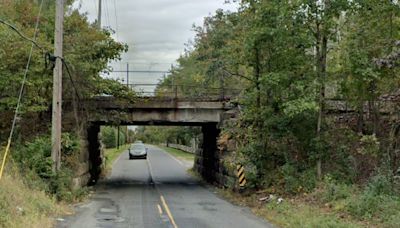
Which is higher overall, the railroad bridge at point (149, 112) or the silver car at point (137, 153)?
the railroad bridge at point (149, 112)

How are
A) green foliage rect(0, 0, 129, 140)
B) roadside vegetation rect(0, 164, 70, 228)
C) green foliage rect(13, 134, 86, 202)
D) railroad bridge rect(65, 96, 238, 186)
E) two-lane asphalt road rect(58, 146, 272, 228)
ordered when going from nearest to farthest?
roadside vegetation rect(0, 164, 70, 228) < two-lane asphalt road rect(58, 146, 272, 228) < green foliage rect(13, 134, 86, 202) < green foliage rect(0, 0, 129, 140) < railroad bridge rect(65, 96, 238, 186)

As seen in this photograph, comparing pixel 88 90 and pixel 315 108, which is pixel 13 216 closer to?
pixel 315 108

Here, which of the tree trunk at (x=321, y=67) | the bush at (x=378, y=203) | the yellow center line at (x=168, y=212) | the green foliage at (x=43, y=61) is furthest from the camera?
the green foliage at (x=43, y=61)

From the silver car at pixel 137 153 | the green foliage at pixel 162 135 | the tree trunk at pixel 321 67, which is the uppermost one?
the tree trunk at pixel 321 67

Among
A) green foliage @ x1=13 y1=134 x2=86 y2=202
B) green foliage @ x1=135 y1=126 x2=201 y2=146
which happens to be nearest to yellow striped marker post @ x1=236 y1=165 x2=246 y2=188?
green foliage @ x1=13 y1=134 x2=86 y2=202

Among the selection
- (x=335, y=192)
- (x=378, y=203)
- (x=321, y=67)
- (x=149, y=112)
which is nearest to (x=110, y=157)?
(x=149, y=112)

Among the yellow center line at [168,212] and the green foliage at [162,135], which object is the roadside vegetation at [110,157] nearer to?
the green foliage at [162,135]

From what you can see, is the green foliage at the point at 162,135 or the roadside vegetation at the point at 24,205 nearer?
the roadside vegetation at the point at 24,205

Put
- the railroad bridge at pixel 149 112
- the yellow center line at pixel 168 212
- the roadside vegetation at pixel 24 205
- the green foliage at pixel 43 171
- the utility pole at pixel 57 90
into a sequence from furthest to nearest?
the railroad bridge at pixel 149 112
the utility pole at pixel 57 90
the green foliage at pixel 43 171
the yellow center line at pixel 168 212
the roadside vegetation at pixel 24 205

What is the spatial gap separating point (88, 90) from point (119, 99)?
2395 mm

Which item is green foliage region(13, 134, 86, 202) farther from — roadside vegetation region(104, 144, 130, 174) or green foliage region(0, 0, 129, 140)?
roadside vegetation region(104, 144, 130, 174)

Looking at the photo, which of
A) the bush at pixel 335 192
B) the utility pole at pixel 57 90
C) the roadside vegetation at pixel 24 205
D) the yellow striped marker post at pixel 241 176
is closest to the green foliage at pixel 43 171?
the utility pole at pixel 57 90

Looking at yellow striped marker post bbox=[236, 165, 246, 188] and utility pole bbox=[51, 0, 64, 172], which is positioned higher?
utility pole bbox=[51, 0, 64, 172]

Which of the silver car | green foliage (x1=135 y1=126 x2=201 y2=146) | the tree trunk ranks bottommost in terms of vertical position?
the silver car
